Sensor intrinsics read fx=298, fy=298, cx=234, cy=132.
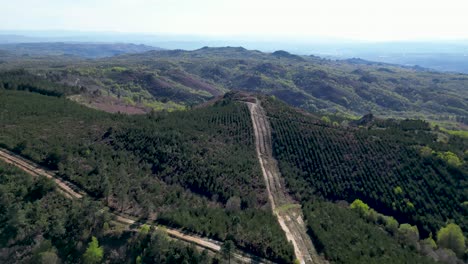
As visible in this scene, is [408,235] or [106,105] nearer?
[408,235]

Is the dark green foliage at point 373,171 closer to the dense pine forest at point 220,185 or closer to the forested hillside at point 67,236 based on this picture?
the dense pine forest at point 220,185

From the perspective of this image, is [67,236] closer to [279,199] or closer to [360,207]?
[279,199]

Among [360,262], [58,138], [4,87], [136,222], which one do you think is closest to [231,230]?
[136,222]

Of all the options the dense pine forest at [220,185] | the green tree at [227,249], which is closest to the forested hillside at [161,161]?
the dense pine forest at [220,185]

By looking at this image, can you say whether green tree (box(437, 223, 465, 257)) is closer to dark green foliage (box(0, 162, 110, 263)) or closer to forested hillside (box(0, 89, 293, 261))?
forested hillside (box(0, 89, 293, 261))

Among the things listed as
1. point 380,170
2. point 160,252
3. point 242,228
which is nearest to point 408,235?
point 380,170

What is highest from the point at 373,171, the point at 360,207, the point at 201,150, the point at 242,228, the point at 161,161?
the point at 201,150

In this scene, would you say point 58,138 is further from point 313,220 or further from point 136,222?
point 313,220
